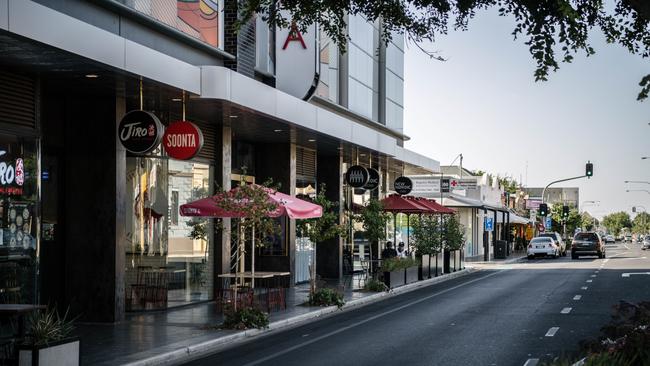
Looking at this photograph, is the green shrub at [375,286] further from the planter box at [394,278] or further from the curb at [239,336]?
the planter box at [394,278]

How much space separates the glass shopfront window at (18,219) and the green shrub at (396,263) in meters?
13.3

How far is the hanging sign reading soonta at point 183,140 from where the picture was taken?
18.1 meters

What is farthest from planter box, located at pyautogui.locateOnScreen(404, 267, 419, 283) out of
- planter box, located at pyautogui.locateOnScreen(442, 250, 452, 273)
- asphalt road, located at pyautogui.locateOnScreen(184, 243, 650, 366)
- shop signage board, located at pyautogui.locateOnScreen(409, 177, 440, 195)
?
shop signage board, located at pyautogui.locateOnScreen(409, 177, 440, 195)

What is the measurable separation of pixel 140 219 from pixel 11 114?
5247 mm

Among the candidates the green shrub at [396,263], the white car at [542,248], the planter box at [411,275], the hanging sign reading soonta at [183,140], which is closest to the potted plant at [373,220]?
the green shrub at [396,263]

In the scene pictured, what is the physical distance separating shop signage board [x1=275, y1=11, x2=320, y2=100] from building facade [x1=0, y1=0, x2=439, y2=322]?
6 cm

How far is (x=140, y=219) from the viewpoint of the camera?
19.7m

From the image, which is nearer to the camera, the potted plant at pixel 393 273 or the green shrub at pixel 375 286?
the green shrub at pixel 375 286

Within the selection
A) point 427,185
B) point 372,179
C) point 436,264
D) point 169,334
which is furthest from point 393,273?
point 427,185

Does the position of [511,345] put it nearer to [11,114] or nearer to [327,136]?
[11,114]

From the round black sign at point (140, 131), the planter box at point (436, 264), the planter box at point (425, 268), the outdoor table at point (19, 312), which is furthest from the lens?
the planter box at point (436, 264)

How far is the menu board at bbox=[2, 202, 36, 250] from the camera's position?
14930mm

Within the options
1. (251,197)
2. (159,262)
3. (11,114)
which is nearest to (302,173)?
(159,262)

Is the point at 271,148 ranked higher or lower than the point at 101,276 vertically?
higher
